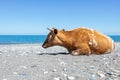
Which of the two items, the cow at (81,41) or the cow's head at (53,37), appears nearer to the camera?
the cow at (81,41)

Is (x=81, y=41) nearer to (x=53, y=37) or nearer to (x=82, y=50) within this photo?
(x=82, y=50)

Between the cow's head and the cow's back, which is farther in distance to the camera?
the cow's head

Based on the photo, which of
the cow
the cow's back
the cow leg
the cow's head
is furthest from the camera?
the cow's head

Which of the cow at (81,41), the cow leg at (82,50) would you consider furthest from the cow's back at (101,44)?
the cow leg at (82,50)

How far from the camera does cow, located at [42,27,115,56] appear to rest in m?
13.9

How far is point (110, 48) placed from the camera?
14.9m

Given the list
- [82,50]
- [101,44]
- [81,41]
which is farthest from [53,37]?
[101,44]

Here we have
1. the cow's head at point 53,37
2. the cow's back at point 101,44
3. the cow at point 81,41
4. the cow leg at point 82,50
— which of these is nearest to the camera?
the cow leg at point 82,50

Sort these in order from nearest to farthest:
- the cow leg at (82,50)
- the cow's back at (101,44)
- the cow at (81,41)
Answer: the cow leg at (82,50), the cow at (81,41), the cow's back at (101,44)

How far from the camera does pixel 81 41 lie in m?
14.0

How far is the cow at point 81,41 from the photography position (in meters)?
13.9

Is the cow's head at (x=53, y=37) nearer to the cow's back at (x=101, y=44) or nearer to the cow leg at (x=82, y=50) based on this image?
the cow leg at (x=82, y=50)

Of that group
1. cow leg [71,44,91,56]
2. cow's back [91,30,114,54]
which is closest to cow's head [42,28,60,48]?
cow leg [71,44,91,56]

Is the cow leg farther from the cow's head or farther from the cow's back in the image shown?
the cow's head
